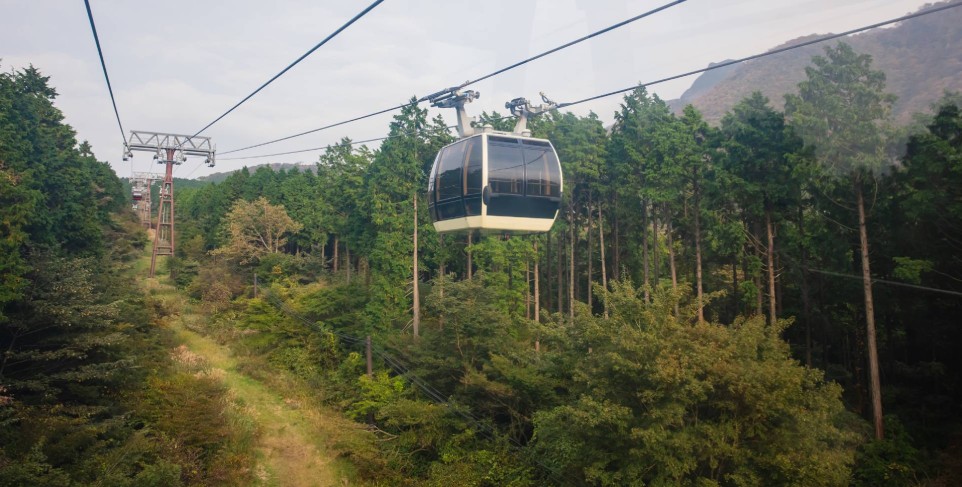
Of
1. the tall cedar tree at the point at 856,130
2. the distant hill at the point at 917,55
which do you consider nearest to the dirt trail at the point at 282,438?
the tall cedar tree at the point at 856,130

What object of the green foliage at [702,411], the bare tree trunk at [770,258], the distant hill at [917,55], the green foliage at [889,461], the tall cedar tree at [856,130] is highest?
Answer: the distant hill at [917,55]

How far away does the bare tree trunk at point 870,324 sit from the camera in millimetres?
14883

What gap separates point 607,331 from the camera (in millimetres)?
12172

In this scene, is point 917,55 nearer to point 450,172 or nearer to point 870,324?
point 870,324

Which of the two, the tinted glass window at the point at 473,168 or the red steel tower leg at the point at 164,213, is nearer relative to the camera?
the tinted glass window at the point at 473,168

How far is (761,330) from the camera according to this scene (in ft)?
37.5

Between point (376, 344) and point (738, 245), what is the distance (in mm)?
15000

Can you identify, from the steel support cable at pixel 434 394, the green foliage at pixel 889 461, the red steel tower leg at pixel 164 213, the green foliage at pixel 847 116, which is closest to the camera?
A: the green foliage at pixel 889 461

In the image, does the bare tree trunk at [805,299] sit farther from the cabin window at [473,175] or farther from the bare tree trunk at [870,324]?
the cabin window at [473,175]

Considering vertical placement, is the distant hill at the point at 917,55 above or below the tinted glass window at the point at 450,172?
above

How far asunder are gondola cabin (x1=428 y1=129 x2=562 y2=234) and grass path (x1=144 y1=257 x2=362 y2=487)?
11.7 meters

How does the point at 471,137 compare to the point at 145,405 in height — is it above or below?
above

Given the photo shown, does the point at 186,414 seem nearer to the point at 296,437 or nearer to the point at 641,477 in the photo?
the point at 296,437

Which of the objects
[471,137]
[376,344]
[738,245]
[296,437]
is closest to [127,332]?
[296,437]
